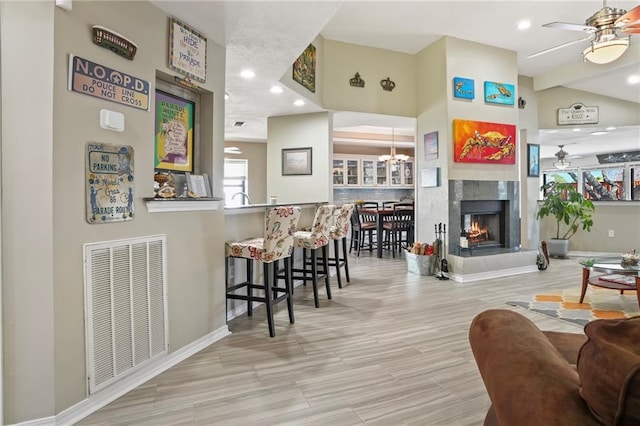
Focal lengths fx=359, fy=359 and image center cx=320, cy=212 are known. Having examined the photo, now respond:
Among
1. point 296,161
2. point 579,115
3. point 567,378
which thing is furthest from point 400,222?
point 567,378

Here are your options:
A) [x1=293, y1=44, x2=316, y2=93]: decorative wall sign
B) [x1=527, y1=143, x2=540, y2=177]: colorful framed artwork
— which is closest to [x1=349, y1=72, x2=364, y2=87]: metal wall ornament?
[x1=293, y1=44, x2=316, y2=93]: decorative wall sign

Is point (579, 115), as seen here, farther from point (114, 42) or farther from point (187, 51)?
point (114, 42)

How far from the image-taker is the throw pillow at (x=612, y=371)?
0.63 m

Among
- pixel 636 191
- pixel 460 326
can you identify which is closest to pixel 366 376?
pixel 460 326

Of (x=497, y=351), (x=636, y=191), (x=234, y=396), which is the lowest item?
(x=234, y=396)

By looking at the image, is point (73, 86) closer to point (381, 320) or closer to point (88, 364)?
point (88, 364)

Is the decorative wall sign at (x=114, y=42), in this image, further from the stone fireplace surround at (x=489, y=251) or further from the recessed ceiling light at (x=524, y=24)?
the recessed ceiling light at (x=524, y=24)

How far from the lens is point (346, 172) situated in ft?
28.7

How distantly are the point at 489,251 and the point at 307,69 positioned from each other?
11.6 feet

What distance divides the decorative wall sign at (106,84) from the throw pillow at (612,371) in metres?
2.20

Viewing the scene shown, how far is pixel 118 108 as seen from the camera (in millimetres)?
1983

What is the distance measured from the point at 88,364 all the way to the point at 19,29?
1596mm

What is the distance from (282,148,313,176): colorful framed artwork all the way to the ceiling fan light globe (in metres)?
3.40

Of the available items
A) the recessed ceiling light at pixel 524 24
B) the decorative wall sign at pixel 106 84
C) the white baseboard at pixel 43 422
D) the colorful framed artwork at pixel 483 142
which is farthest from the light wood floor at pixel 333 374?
the recessed ceiling light at pixel 524 24
